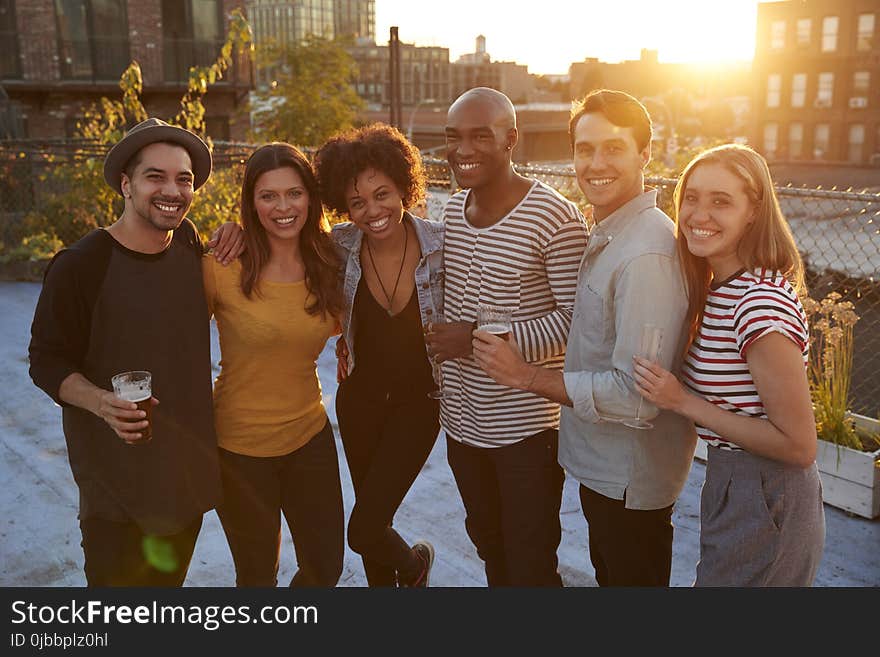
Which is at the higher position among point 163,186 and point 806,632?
point 163,186

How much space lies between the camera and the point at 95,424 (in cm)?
261

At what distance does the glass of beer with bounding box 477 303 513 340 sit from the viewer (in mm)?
2592

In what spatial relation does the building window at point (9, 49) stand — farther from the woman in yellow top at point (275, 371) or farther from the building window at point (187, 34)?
the woman in yellow top at point (275, 371)

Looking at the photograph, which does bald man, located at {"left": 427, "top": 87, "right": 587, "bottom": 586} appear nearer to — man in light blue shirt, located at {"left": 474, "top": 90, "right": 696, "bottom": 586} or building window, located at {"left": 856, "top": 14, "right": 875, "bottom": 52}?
man in light blue shirt, located at {"left": 474, "top": 90, "right": 696, "bottom": 586}

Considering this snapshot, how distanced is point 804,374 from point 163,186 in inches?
80.6

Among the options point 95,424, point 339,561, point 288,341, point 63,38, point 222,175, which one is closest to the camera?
point 95,424

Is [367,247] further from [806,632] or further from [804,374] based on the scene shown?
[806,632]

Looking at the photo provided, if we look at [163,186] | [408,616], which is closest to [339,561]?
[408,616]

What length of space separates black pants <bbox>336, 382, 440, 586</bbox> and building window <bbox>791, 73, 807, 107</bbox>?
57.4 m

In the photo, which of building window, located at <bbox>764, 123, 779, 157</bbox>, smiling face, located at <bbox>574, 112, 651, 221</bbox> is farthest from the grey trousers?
building window, located at <bbox>764, 123, 779, 157</bbox>

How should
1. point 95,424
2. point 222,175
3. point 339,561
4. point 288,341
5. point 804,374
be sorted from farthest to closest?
point 222,175 → point 339,561 → point 288,341 → point 95,424 → point 804,374

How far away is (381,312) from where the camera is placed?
10.1 ft

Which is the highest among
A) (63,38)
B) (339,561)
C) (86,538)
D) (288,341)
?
(63,38)

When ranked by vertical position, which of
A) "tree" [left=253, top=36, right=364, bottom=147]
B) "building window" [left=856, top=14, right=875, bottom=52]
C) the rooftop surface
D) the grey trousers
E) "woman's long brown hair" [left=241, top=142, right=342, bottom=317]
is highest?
"building window" [left=856, top=14, right=875, bottom=52]
